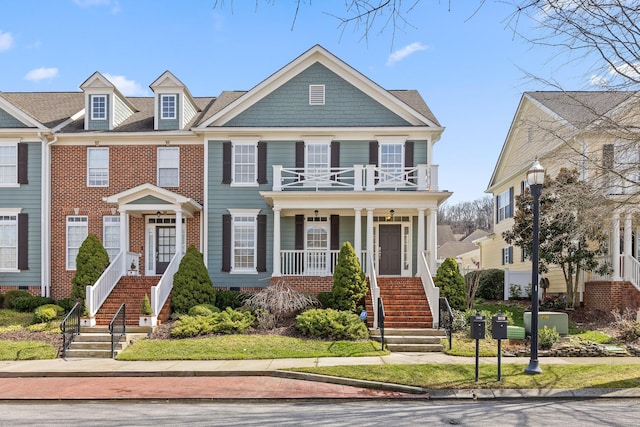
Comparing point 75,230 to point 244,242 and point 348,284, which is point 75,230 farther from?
point 348,284

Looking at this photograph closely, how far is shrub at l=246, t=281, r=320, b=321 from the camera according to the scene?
16234mm

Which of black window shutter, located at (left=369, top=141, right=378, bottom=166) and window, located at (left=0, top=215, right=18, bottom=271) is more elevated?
black window shutter, located at (left=369, top=141, right=378, bottom=166)

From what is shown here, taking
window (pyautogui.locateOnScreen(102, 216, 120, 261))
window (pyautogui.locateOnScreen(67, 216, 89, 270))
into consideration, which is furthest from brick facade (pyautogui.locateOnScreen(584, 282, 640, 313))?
window (pyautogui.locateOnScreen(67, 216, 89, 270))

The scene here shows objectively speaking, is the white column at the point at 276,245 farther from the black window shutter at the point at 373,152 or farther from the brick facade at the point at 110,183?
the black window shutter at the point at 373,152

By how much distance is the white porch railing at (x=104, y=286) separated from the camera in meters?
15.8

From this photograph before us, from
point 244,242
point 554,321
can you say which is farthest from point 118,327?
point 554,321

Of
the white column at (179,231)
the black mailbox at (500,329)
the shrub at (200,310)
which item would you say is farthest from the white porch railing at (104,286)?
the black mailbox at (500,329)

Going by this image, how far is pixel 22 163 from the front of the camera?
20016mm

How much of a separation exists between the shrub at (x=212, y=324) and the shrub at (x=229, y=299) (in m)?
1.94

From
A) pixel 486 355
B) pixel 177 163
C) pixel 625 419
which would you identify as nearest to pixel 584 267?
pixel 486 355

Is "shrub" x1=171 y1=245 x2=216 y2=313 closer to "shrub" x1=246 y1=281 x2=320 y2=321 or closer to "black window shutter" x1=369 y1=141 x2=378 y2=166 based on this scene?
"shrub" x1=246 y1=281 x2=320 y2=321

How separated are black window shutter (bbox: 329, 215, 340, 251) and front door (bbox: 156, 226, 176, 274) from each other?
5.92 meters

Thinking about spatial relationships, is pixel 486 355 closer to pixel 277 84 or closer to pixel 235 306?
pixel 235 306

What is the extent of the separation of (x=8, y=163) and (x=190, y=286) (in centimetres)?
900
